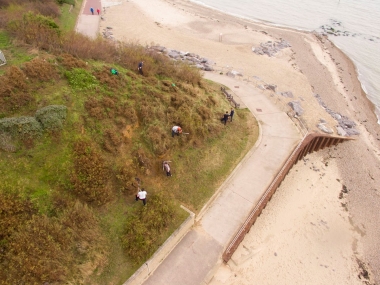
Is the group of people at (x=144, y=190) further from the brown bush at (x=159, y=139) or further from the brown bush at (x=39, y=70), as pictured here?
the brown bush at (x=39, y=70)

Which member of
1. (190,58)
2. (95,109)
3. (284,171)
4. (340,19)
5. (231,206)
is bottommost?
(231,206)

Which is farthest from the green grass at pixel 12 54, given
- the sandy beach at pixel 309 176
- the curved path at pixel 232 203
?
the sandy beach at pixel 309 176

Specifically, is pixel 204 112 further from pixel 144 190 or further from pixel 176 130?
pixel 144 190

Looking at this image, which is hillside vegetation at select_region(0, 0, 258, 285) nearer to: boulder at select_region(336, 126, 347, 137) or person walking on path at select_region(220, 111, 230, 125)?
→ person walking on path at select_region(220, 111, 230, 125)

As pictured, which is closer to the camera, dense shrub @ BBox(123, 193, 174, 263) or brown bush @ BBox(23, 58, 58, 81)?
dense shrub @ BBox(123, 193, 174, 263)

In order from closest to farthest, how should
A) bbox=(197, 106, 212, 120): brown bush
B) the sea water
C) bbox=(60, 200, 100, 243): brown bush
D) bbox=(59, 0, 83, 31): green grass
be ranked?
bbox=(60, 200, 100, 243): brown bush, bbox=(197, 106, 212, 120): brown bush, bbox=(59, 0, 83, 31): green grass, the sea water

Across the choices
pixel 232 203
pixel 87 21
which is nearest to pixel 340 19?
pixel 87 21

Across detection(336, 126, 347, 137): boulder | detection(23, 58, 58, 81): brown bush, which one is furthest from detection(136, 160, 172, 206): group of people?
detection(336, 126, 347, 137): boulder
